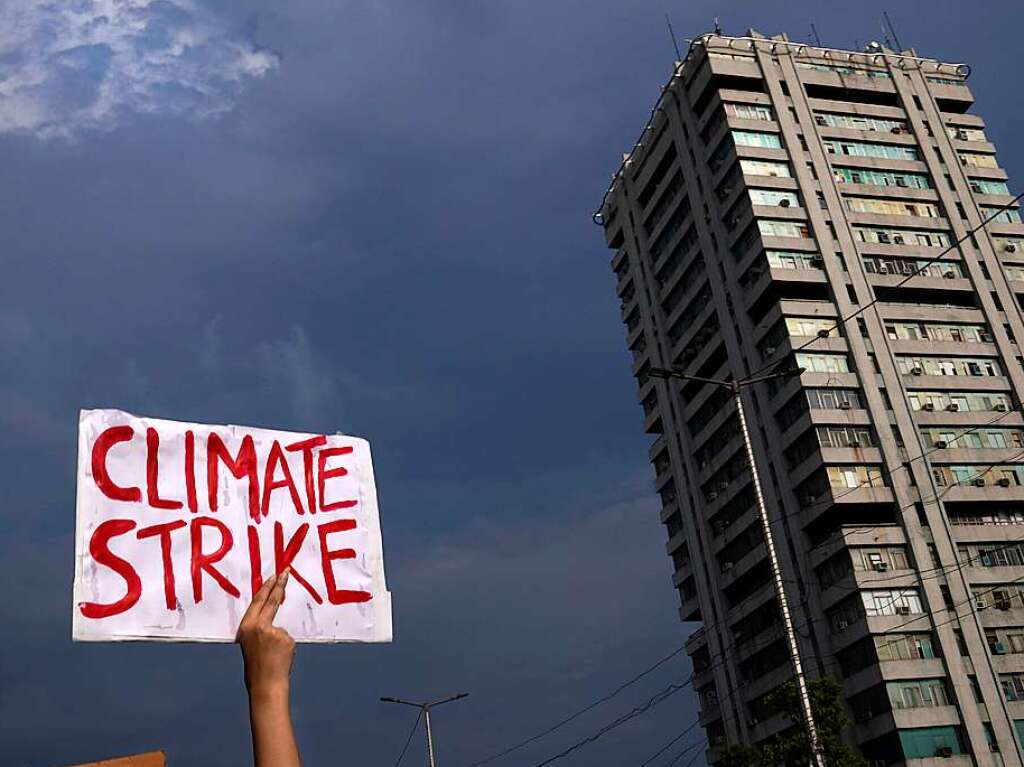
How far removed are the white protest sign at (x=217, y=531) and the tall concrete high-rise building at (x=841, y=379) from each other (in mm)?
42964

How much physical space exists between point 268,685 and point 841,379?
2107 inches

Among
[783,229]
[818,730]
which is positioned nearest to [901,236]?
[783,229]

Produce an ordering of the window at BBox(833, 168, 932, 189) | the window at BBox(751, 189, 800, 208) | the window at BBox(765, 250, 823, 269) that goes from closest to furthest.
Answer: the window at BBox(765, 250, 823, 269)
the window at BBox(751, 189, 800, 208)
the window at BBox(833, 168, 932, 189)

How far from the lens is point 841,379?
176 ft

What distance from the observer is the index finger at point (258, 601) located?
123 inches

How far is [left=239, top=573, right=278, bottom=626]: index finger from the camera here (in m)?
3.13

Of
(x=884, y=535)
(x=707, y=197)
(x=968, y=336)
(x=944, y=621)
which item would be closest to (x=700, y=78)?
(x=707, y=197)

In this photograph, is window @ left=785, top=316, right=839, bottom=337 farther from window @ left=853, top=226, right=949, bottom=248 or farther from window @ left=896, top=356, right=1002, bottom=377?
window @ left=853, top=226, right=949, bottom=248

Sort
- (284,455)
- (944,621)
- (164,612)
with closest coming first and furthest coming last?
(164,612) < (284,455) < (944,621)

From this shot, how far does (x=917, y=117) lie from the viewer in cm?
6462

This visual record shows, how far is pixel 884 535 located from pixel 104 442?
50032mm

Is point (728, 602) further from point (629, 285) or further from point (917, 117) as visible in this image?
point (917, 117)

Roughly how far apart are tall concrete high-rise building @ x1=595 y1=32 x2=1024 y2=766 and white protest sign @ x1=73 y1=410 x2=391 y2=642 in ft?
141

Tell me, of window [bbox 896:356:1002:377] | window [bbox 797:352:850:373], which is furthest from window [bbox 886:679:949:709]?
window [bbox 896:356:1002:377]
